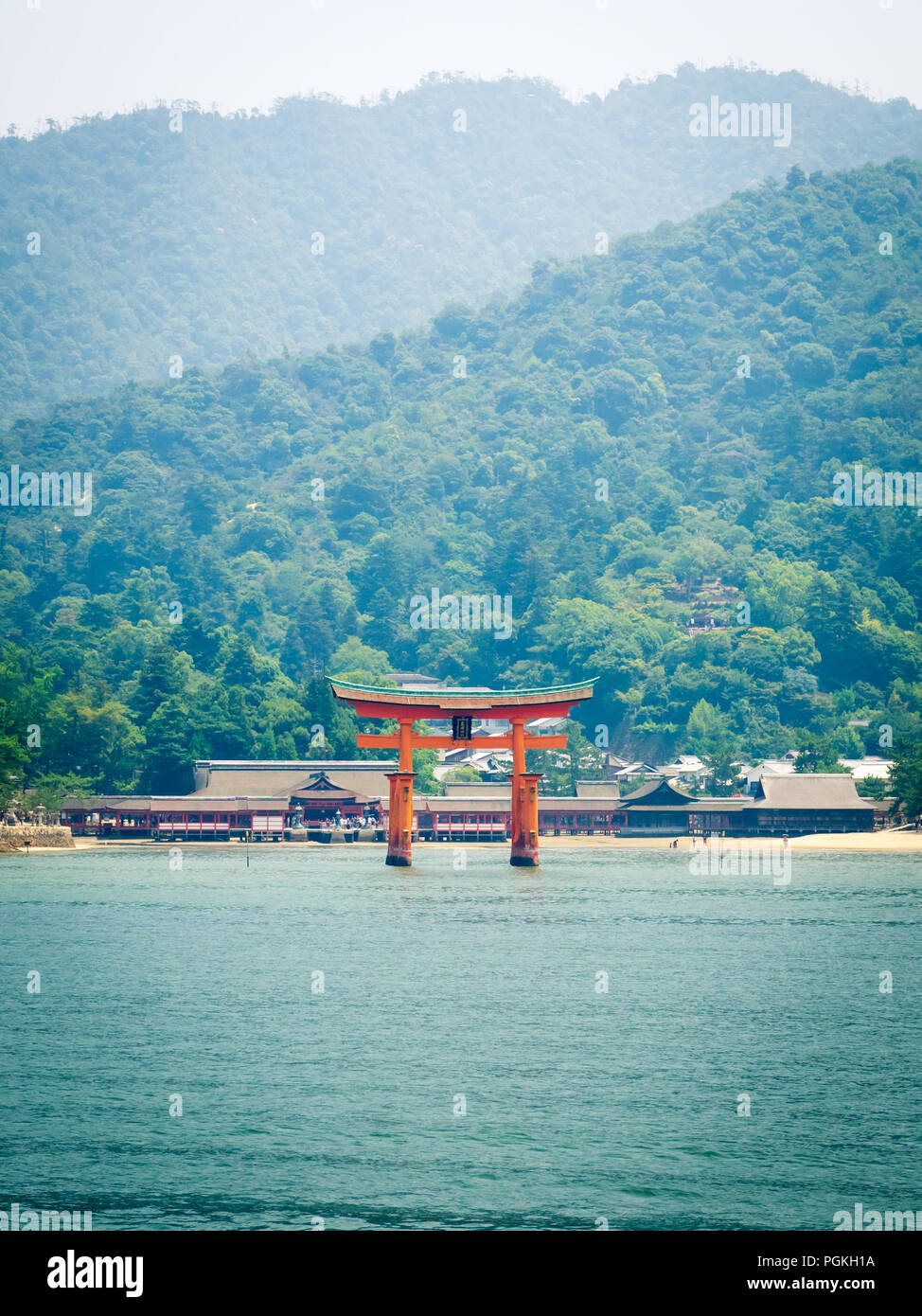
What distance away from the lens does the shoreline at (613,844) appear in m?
75.2

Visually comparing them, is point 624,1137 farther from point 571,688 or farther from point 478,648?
point 478,648

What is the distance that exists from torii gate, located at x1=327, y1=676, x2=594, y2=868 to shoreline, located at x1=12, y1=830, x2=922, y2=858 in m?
13.9

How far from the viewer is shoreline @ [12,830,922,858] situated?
75.2m

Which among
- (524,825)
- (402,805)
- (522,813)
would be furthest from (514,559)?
(402,805)

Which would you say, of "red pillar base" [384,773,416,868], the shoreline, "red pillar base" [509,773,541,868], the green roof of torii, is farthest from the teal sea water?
the shoreline

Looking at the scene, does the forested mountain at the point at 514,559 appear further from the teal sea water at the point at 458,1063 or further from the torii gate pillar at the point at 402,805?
the teal sea water at the point at 458,1063

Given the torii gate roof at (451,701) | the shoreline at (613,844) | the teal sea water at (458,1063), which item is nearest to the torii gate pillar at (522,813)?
the torii gate roof at (451,701)

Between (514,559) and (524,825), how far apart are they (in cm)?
8418

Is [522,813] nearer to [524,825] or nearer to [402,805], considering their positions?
[524,825]

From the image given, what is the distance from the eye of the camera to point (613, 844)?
8081 centimetres

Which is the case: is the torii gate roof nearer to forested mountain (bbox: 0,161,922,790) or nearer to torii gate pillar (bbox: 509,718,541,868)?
torii gate pillar (bbox: 509,718,541,868)

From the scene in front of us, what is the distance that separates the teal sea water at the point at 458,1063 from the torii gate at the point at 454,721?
13807 millimetres
